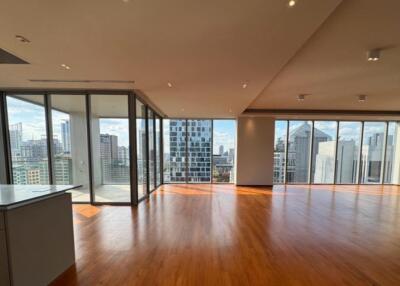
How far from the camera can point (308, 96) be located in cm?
499

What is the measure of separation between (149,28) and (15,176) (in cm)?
528

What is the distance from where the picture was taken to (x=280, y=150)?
7625mm

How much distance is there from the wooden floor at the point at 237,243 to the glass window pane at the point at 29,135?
5.07ft

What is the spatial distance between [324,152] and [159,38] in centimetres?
805

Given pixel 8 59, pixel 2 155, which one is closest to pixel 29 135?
pixel 2 155

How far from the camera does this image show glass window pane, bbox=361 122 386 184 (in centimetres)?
764

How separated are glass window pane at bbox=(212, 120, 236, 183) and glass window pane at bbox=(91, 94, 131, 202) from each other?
13.1ft

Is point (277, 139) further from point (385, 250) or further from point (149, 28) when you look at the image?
point (149, 28)

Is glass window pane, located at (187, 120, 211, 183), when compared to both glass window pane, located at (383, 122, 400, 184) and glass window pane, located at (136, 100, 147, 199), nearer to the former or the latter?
glass window pane, located at (136, 100, 147, 199)

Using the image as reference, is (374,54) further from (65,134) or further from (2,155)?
(2,155)

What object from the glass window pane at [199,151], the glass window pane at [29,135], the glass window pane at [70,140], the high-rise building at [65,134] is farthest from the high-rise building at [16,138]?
the glass window pane at [199,151]

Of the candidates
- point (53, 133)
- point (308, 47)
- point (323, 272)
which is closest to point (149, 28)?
point (308, 47)

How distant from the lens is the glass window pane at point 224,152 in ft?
25.5

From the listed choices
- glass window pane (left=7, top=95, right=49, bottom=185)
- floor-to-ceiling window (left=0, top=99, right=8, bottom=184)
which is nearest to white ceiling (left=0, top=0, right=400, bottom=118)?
Answer: glass window pane (left=7, top=95, right=49, bottom=185)
